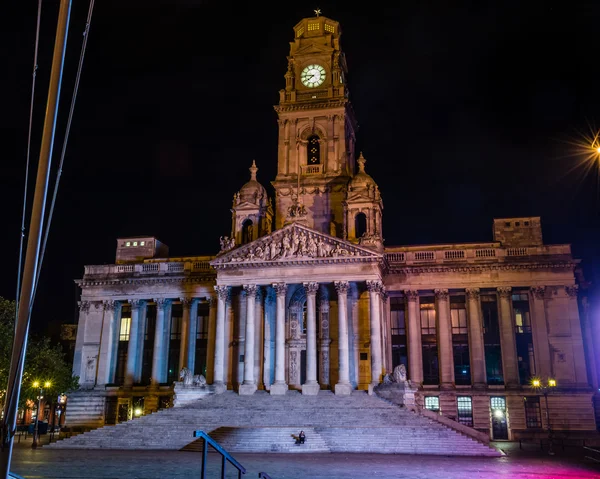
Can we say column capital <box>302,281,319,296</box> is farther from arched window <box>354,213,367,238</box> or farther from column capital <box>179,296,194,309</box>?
column capital <box>179,296,194,309</box>

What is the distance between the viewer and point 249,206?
2400 inches

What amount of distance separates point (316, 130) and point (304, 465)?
133 ft

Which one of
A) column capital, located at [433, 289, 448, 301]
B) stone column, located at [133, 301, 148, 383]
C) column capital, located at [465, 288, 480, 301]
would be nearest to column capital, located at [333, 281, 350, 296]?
column capital, located at [433, 289, 448, 301]

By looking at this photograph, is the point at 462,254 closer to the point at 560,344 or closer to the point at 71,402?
the point at 560,344

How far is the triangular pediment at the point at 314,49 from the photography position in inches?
2606

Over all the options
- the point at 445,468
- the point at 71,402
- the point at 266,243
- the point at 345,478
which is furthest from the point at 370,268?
the point at 71,402

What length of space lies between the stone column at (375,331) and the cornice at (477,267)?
7.16 m

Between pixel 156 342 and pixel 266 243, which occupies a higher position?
pixel 266 243

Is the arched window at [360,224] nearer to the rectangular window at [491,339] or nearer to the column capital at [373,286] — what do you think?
the column capital at [373,286]

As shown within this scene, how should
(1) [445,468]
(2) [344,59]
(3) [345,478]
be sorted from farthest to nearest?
(2) [344,59] < (1) [445,468] < (3) [345,478]

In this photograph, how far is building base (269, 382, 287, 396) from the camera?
2014 inches

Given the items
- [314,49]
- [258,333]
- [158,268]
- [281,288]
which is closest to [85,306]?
[158,268]

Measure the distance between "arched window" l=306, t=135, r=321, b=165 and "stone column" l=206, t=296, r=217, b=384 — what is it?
698 inches

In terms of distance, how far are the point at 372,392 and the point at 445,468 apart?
61.4ft
